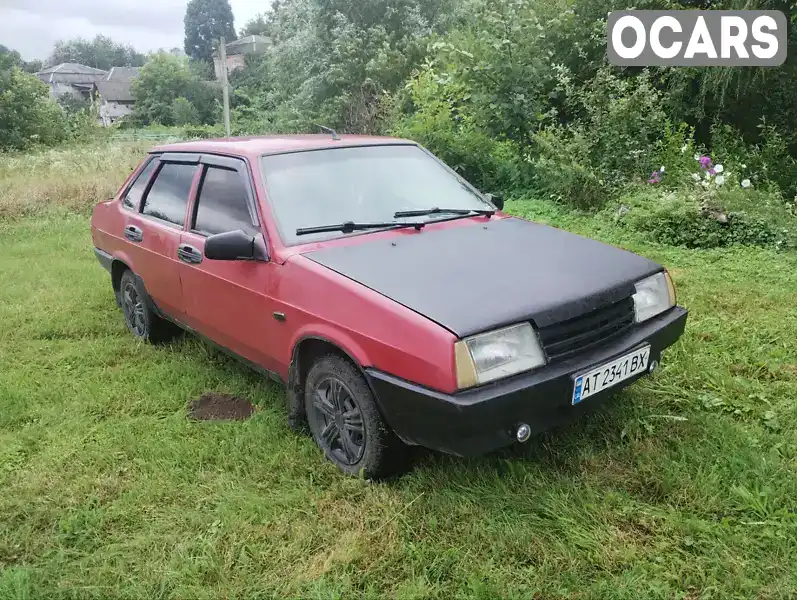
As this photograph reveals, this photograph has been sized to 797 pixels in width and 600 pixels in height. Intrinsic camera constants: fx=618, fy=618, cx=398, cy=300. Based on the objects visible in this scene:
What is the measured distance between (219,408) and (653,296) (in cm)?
256

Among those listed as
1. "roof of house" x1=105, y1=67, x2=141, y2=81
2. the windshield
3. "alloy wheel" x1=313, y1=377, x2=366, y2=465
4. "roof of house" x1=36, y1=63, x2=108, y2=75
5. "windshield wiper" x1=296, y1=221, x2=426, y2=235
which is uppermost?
"roof of house" x1=36, y1=63, x2=108, y2=75

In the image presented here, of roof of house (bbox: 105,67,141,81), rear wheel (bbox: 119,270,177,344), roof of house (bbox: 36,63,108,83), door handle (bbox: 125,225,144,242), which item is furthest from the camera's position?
roof of house (bbox: 36,63,108,83)

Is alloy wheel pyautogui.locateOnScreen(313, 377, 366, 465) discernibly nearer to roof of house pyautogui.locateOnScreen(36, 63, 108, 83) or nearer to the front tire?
the front tire

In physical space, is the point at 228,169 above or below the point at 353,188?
above

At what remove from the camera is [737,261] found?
5.73 meters

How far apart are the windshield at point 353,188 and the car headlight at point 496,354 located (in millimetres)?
1139

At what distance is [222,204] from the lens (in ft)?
11.8

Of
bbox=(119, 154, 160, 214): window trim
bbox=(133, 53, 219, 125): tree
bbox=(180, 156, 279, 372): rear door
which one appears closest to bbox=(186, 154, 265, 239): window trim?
bbox=(180, 156, 279, 372): rear door

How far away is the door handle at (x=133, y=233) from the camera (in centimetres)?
438

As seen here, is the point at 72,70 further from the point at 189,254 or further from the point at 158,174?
the point at 189,254

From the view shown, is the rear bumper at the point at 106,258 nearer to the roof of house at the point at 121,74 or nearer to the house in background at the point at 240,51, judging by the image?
the house in background at the point at 240,51

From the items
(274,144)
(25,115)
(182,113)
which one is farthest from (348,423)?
(182,113)

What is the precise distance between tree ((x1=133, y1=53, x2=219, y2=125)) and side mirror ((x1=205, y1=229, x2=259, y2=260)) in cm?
5370

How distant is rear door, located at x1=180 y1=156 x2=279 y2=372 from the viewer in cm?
323
